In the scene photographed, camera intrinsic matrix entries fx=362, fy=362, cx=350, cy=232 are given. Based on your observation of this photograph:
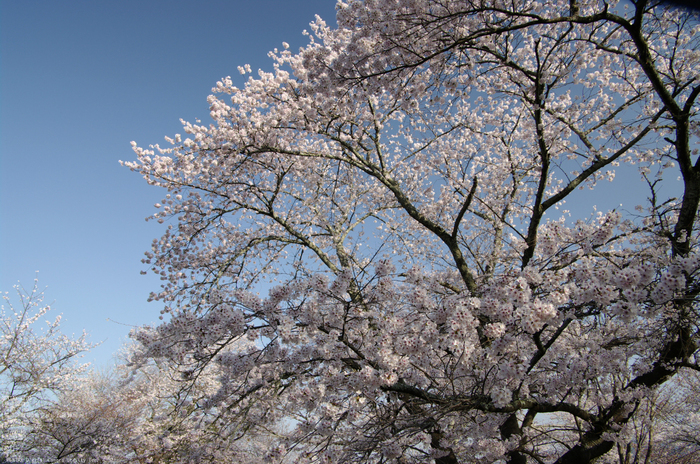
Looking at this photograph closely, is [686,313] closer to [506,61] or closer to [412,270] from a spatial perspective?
[412,270]

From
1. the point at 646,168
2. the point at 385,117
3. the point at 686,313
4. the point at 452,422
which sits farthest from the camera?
the point at 385,117

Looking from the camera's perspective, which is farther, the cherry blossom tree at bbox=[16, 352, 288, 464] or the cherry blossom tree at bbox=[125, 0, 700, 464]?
the cherry blossom tree at bbox=[16, 352, 288, 464]

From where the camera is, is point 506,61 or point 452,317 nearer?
point 452,317

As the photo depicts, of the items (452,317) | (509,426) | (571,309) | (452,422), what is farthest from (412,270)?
(509,426)

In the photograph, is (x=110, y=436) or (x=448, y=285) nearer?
(x=448, y=285)

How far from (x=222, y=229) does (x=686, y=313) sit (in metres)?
8.09

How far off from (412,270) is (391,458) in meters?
1.98

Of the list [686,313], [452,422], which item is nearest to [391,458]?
[452,422]

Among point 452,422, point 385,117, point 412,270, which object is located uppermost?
point 385,117

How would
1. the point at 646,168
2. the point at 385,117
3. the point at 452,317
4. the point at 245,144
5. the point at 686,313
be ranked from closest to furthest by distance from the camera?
the point at 452,317, the point at 686,313, the point at 646,168, the point at 245,144, the point at 385,117

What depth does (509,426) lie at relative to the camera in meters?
5.16

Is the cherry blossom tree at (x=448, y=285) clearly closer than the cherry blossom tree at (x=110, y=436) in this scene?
Yes

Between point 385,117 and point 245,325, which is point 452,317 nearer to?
point 245,325

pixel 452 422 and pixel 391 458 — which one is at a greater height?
pixel 452 422
